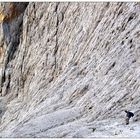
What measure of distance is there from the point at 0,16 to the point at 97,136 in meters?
17.6

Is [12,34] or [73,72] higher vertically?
[12,34]

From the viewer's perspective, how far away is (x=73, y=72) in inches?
777

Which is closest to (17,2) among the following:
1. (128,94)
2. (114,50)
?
(114,50)

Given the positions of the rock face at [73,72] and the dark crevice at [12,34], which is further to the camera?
the dark crevice at [12,34]

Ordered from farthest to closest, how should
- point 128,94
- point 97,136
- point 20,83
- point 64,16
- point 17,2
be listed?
point 17,2 → point 20,83 → point 64,16 → point 128,94 → point 97,136

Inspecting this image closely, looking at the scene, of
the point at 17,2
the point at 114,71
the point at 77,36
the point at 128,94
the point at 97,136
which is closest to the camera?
the point at 97,136

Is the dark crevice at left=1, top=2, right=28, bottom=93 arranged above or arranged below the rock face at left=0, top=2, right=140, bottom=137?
above

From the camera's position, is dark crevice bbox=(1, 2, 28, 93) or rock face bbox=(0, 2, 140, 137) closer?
rock face bbox=(0, 2, 140, 137)

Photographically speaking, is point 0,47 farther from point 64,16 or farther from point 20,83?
point 64,16

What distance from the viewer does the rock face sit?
15.8 meters

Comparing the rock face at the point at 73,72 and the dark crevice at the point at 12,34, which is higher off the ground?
the dark crevice at the point at 12,34

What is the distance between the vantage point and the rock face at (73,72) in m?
15.8

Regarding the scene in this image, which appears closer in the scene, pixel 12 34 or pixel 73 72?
pixel 73 72

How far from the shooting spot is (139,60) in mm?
16766
